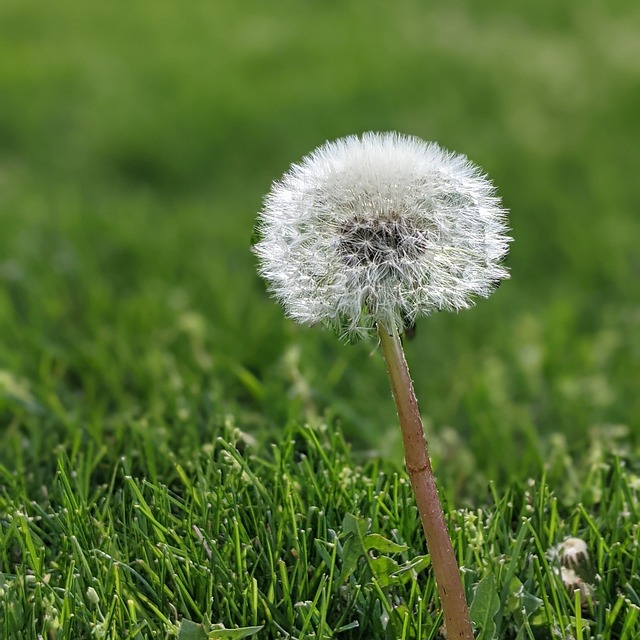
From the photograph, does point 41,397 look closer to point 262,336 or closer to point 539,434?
point 262,336

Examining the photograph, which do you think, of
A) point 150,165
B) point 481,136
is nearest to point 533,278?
point 481,136

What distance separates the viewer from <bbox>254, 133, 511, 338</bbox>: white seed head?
1453 millimetres

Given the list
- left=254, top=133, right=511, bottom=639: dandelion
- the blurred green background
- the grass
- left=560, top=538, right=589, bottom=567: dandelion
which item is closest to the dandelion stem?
left=254, top=133, right=511, bottom=639: dandelion

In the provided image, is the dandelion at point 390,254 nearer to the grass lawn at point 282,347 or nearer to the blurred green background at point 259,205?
the grass lawn at point 282,347

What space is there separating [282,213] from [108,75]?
4812 millimetres

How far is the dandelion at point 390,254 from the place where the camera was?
4.70 ft

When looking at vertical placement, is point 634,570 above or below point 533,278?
below

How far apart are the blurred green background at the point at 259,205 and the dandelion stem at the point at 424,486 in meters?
1.04

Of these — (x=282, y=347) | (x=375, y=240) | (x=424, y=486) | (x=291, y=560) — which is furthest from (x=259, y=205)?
(x=424, y=486)

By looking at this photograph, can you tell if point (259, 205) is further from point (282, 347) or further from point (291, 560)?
point (291, 560)

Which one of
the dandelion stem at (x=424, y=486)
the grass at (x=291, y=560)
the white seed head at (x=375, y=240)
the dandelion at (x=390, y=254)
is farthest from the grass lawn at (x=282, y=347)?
the white seed head at (x=375, y=240)

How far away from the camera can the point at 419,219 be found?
1.49 m

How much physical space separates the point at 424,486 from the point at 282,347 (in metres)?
2.06

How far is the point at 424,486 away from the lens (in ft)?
4.68
